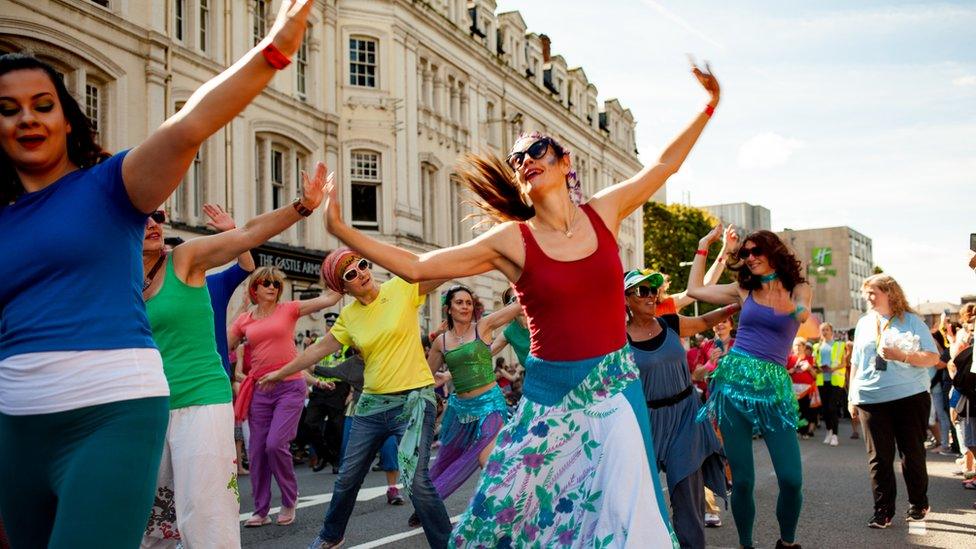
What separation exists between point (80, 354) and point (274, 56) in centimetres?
93

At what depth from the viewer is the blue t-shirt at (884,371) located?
8305 mm

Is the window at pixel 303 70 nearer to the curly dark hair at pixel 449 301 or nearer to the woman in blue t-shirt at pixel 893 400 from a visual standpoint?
the curly dark hair at pixel 449 301

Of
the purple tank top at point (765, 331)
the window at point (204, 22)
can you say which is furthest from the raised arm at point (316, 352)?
the window at point (204, 22)

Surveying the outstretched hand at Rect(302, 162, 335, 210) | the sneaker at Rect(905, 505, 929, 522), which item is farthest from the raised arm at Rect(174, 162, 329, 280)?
the sneaker at Rect(905, 505, 929, 522)

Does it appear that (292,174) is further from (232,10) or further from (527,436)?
(527,436)

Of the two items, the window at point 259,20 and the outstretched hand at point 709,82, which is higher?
the window at point 259,20

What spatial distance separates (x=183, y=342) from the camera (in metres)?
4.69

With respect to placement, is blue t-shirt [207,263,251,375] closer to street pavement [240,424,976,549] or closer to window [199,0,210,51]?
street pavement [240,424,976,549]

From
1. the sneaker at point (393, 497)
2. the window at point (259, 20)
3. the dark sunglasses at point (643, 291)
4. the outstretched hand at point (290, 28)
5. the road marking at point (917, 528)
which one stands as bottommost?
the sneaker at point (393, 497)

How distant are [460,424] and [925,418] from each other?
388 cm

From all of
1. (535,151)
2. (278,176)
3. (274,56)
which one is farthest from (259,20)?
(274,56)

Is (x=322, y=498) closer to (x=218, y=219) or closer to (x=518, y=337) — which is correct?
(x=518, y=337)

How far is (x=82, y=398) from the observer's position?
260cm

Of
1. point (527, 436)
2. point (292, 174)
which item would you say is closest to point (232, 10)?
point (292, 174)
